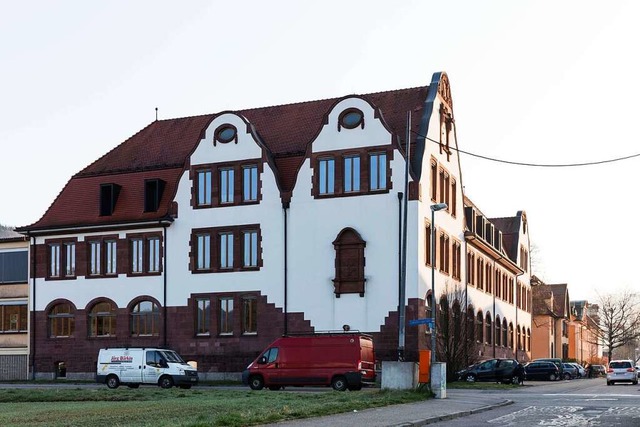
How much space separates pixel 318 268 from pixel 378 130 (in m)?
7.68

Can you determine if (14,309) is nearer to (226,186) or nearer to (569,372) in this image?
(226,186)

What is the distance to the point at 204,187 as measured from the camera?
175 ft

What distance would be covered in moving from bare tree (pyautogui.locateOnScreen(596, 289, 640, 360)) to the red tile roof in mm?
71492

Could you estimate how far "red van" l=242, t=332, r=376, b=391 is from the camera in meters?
38.5

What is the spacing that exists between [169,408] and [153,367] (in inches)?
683

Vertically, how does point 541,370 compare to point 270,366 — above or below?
below

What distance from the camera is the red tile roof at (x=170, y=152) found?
52594 mm

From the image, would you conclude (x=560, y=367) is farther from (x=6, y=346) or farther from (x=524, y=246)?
(x=6, y=346)

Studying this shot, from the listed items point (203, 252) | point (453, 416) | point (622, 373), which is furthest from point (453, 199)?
point (453, 416)

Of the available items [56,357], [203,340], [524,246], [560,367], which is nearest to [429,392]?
[203,340]

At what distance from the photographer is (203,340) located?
52125 mm

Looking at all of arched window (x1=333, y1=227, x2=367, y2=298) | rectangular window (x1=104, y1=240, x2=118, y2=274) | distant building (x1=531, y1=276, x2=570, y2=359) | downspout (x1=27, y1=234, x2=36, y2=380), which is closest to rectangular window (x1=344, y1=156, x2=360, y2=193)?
arched window (x1=333, y1=227, x2=367, y2=298)

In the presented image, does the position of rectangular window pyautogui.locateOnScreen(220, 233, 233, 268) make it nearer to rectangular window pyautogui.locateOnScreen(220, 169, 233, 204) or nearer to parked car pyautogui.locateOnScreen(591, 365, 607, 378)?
rectangular window pyautogui.locateOnScreen(220, 169, 233, 204)

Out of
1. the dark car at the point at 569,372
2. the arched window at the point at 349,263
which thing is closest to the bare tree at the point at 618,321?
the dark car at the point at 569,372
